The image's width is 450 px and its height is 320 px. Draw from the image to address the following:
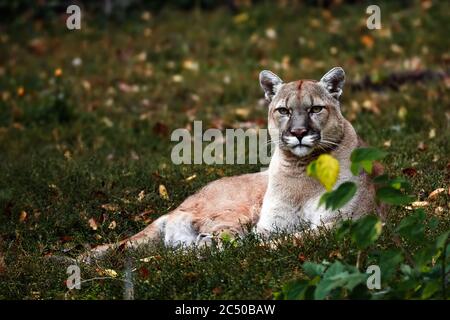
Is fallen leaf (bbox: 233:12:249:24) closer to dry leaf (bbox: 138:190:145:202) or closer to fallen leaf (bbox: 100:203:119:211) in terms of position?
dry leaf (bbox: 138:190:145:202)

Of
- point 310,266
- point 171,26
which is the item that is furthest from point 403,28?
point 310,266

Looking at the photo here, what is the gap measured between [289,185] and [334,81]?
1.04 metres

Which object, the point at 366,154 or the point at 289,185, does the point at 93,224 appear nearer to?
the point at 289,185

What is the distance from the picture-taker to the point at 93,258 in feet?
22.2

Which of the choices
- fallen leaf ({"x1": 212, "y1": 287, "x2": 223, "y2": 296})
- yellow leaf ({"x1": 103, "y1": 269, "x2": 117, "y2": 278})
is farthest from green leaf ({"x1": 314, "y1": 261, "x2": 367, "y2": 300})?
yellow leaf ({"x1": 103, "y1": 269, "x2": 117, "y2": 278})

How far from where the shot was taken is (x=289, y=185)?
7.05 meters

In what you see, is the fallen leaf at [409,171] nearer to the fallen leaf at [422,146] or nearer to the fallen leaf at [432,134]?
the fallen leaf at [422,146]

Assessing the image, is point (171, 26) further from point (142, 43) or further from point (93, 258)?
point (93, 258)

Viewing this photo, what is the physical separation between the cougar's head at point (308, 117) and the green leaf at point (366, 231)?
6.42 ft

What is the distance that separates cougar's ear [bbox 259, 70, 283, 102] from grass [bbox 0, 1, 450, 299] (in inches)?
56.9

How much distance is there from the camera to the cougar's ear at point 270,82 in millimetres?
7377

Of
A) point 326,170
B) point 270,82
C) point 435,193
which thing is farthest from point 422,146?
point 326,170

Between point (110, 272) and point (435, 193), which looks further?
point (435, 193)

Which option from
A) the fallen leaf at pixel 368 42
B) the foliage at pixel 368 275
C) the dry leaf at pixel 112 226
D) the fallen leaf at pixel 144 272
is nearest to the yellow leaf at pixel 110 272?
the fallen leaf at pixel 144 272
